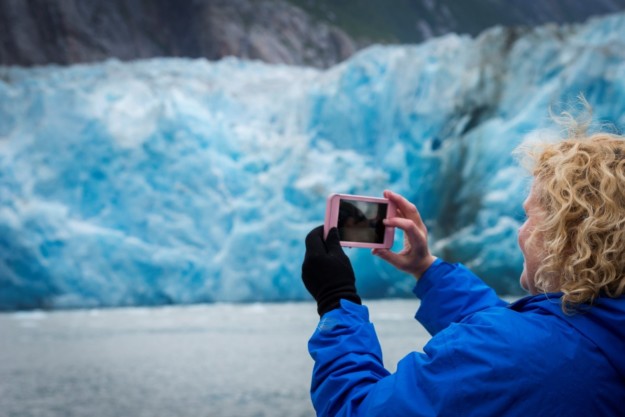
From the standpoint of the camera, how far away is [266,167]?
11484 millimetres

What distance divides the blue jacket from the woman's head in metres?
0.02

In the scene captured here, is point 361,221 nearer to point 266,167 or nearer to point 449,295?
point 449,295

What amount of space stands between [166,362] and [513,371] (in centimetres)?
558

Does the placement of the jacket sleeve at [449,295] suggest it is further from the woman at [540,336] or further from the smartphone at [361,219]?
the woman at [540,336]

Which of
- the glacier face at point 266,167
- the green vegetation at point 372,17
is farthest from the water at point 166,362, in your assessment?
the green vegetation at point 372,17

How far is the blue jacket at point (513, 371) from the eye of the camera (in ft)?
1.72

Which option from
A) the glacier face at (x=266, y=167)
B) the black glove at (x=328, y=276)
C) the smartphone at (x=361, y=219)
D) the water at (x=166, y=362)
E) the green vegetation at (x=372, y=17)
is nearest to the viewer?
the black glove at (x=328, y=276)

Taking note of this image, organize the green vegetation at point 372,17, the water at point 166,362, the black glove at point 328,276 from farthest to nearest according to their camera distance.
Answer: the green vegetation at point 372,17 < the water at point 166,362 < the black glove at point 328,276

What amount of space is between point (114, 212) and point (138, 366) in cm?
529

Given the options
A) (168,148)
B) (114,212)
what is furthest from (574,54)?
(114,212)

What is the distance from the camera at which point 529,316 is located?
548 millimetres

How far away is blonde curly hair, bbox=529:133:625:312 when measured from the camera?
0.54 metres

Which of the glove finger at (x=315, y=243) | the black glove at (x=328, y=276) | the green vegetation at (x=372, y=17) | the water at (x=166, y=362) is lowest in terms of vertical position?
the water at (x=166, y=362)

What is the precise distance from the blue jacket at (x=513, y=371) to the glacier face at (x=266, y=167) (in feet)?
31.7
